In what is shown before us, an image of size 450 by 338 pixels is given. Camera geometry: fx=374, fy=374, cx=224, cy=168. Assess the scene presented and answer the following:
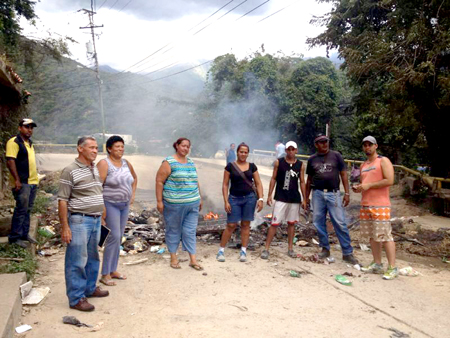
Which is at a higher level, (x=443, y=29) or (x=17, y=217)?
(x=443, y=29)

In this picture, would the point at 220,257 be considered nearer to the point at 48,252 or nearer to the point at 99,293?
the point at 99,293

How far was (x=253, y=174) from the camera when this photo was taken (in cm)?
555

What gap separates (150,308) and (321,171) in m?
3.06

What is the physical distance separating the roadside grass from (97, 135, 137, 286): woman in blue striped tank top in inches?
34.5

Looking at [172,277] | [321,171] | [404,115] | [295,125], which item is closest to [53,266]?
[172,277]

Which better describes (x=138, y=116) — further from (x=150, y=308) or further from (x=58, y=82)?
(x=150, y=308)

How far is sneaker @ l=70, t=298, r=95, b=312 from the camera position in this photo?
12.1 feet

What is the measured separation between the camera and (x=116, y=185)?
4320 mm

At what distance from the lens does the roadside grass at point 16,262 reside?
4.35m

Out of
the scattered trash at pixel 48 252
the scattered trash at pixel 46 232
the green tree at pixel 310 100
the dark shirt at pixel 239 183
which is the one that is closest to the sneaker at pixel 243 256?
the dark shirt at pixel 239 183

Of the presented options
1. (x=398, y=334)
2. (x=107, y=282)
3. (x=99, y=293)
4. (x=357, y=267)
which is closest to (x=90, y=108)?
(x=107, y=282)

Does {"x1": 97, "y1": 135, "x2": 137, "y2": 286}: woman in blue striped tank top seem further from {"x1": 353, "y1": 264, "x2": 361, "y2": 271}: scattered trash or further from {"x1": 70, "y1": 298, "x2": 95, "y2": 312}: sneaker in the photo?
{"x1": 353, "y1": 264, "x2": 361, "y2": 271}: scattered trash

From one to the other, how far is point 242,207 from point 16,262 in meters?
3.04

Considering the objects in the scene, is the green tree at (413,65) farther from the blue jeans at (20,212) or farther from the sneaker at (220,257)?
the blue jeans at (20,212)
